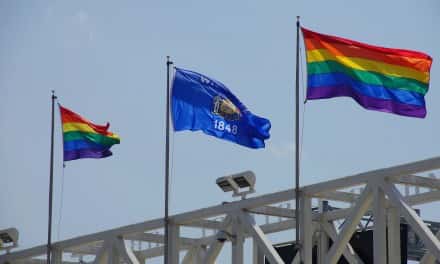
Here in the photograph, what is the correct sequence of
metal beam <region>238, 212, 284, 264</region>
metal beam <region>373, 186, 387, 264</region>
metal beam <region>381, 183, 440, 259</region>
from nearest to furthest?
metal beam <region>381, 183, 440, 259</region>
metal beam <region>373, 186, 387, 264</region>
metal beam <region>238, 212, 284, 264</region>

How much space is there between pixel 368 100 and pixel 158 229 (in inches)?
390

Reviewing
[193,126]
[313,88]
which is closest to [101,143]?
[193,126]

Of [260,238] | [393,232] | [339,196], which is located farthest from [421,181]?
[260,238]

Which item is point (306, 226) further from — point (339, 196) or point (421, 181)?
point (421, 181)

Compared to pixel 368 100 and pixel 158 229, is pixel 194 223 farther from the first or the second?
pixel 368 100

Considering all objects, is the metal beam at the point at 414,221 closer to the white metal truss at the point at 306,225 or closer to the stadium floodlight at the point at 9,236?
the white metal truss at the point at 306,225

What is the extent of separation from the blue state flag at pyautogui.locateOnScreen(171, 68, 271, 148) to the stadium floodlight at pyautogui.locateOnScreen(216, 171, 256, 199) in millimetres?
900

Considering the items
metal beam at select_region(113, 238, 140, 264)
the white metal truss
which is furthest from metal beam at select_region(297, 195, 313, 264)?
metal beam at select_region(113, 238, 140, 264)

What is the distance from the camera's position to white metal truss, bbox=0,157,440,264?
113 feet

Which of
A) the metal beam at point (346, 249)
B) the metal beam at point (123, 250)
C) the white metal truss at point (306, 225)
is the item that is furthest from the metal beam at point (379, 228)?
the metal beam at point (123, 250)

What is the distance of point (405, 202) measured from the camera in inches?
1350

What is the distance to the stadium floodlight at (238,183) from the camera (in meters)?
37.9

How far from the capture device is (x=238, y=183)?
38.3 meters

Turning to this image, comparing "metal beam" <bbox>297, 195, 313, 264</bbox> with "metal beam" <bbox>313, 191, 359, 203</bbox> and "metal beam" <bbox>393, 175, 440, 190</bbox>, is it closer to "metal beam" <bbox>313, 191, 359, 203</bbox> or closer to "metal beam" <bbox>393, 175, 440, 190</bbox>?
"metal beam" <bbox>313, 191, 359, 203</bbox>
